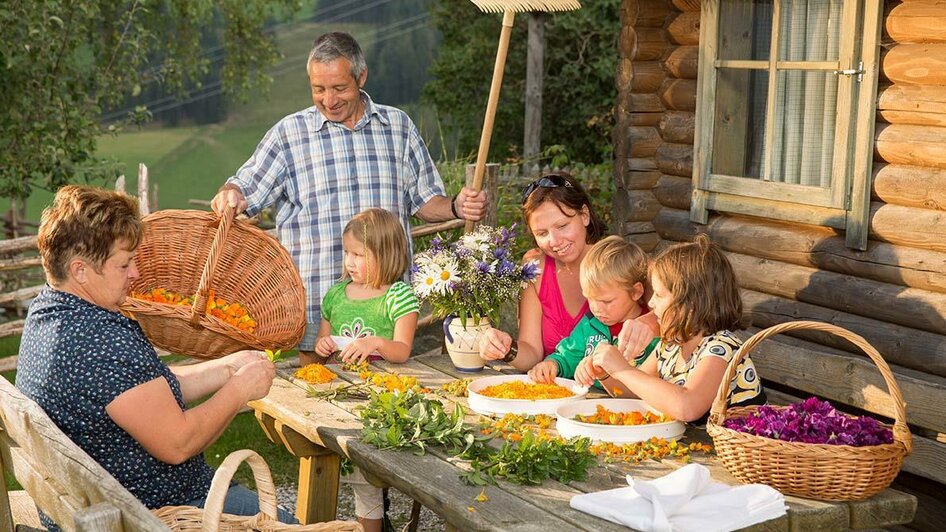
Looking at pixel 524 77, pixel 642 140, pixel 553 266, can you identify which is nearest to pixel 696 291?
pixel 553 266

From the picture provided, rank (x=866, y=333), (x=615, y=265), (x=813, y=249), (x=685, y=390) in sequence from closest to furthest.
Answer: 1. (x=685, y=390)
2. (x=615, y=265)
3. (x=866, y=333)
4. (x=813, y=249)

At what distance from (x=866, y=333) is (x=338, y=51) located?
8.20ft

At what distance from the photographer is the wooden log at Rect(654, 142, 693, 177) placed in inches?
237

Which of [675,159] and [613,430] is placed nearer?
[613,430]

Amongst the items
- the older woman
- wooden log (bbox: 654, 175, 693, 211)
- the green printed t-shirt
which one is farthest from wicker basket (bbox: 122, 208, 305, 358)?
wooden log (bbox: 654, 175, 693, 211)

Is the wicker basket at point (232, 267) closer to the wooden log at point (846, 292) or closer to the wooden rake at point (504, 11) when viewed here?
the wooden rake at point (504, 11)

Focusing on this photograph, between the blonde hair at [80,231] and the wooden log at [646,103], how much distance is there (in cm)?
360

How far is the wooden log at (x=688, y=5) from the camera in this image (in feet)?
19.1

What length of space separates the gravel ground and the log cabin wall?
68.6 inches

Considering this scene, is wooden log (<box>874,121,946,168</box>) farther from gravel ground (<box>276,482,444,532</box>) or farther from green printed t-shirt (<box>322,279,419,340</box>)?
gravel ground (<box>276,482,444,532</box>)

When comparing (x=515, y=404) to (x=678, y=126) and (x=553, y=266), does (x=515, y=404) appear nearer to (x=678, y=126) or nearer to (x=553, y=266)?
(x=553, y=266)

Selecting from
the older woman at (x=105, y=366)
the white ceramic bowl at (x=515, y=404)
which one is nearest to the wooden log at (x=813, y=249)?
the white ceramic bowl at (x=515, y=404)

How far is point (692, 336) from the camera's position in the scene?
11.6 feet

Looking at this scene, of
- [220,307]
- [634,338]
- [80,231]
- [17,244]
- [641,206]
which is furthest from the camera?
[17,244]
